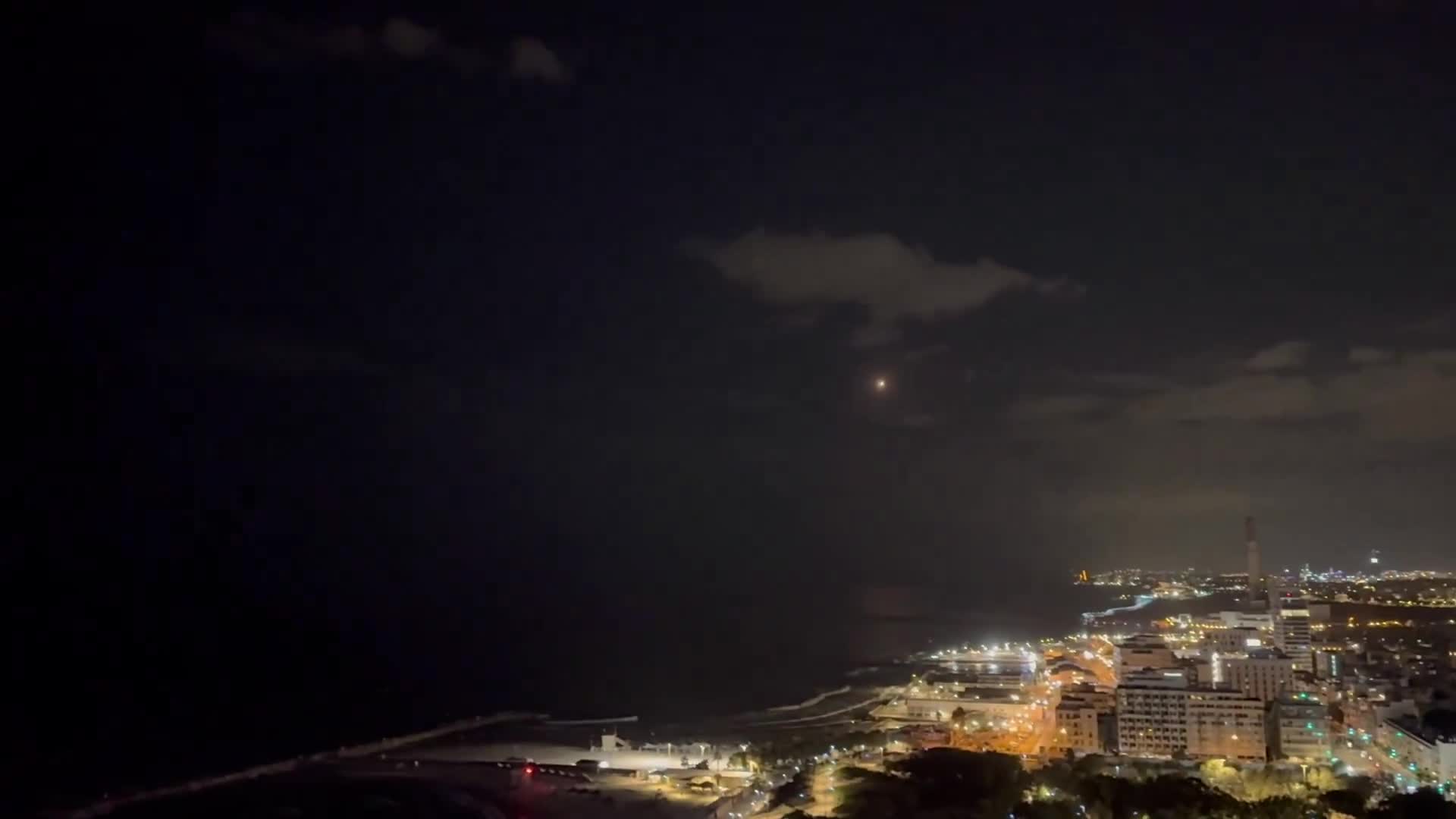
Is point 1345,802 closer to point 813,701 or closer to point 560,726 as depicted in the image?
point 813,701

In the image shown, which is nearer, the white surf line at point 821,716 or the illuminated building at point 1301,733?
the illuminated building at point 1301,733

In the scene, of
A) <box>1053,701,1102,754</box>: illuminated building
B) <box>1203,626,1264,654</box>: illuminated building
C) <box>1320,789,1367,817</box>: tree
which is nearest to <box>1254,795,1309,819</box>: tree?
<box>1320,789,1367,817</box>: tree

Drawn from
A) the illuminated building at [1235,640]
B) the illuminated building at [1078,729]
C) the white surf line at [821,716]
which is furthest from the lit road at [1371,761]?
the white surf line at [821,716]

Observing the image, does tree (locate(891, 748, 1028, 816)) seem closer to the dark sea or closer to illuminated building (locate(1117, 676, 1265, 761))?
illuminated building (locate(1117, 676, 1265, 761))

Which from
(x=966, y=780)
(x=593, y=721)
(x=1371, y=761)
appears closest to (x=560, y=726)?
(x=593, y=721)

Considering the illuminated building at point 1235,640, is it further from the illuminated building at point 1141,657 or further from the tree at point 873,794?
the tree at point 873,794

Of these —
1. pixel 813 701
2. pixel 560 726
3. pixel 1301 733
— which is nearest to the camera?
pixel 1301 733

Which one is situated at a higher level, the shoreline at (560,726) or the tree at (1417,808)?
the tree at (1417,808)

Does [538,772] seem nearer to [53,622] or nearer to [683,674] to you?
[683,674]
